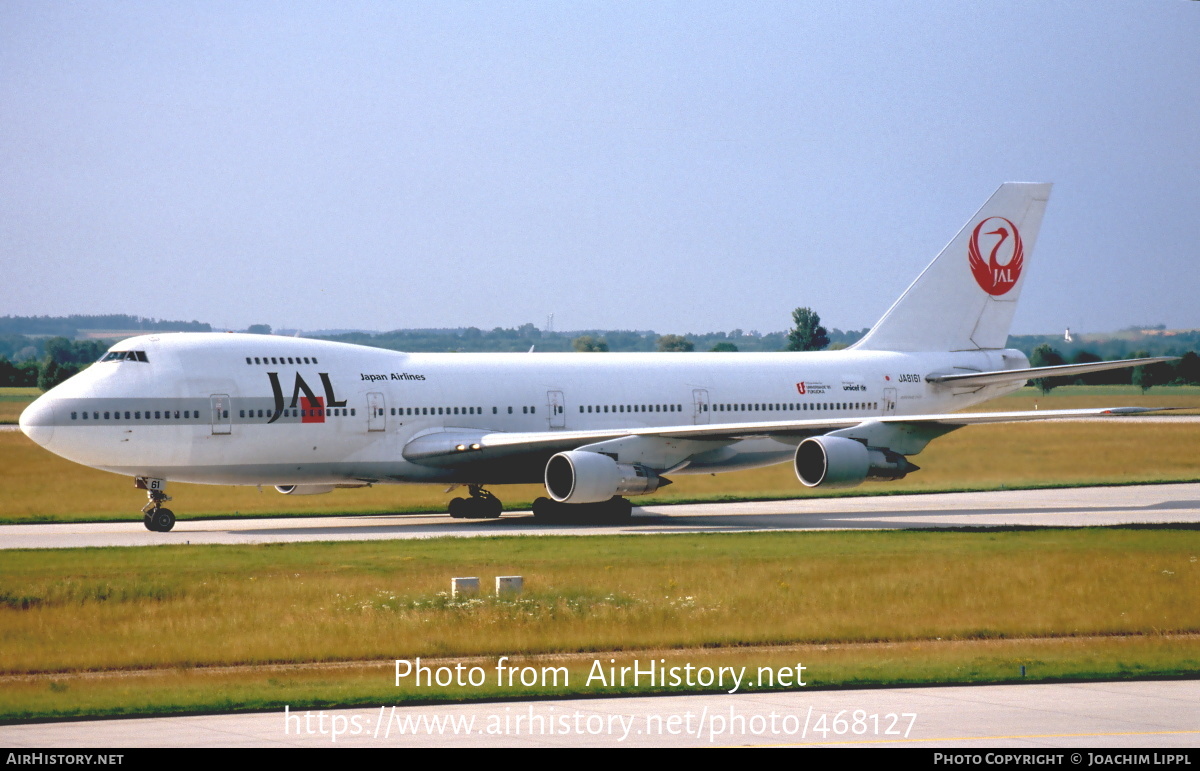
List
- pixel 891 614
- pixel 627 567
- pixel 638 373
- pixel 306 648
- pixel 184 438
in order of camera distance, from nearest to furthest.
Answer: pixel 306 648 < pixel 891 614 < pixel 627 567 < pixel 184 438 < pixel 638 373

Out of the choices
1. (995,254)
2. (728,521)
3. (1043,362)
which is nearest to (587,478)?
(728,521)

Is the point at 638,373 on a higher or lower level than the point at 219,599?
higher

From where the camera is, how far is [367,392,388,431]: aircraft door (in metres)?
35.7

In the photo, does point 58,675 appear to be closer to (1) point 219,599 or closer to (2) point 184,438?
(1) point 219,599

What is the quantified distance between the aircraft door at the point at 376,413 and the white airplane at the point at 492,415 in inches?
1.8

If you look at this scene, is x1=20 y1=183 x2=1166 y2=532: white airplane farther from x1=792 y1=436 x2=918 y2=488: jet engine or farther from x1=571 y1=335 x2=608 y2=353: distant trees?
x1=571 y1=335 x2=608 y2=353: distant trees

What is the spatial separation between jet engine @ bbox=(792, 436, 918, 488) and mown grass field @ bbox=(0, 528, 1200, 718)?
5.41 m

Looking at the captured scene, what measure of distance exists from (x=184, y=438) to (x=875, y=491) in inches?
879

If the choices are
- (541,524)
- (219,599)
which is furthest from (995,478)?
(219,599)

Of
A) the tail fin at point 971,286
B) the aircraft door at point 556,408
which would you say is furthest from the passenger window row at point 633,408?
the tail fin at point 971,286

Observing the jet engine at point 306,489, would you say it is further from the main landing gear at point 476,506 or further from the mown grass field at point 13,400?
the mown grass field at point 13,400

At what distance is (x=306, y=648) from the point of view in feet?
63.0

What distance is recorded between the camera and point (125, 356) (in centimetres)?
3331

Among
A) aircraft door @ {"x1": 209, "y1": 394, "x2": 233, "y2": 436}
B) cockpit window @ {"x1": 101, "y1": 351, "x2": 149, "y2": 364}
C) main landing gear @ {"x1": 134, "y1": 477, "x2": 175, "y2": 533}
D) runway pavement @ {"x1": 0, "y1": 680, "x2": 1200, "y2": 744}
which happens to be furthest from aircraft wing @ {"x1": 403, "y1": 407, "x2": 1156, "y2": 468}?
runway pavement @ {"x1": 0, "y1": 680, "x2": 1200, "y2": 744}
